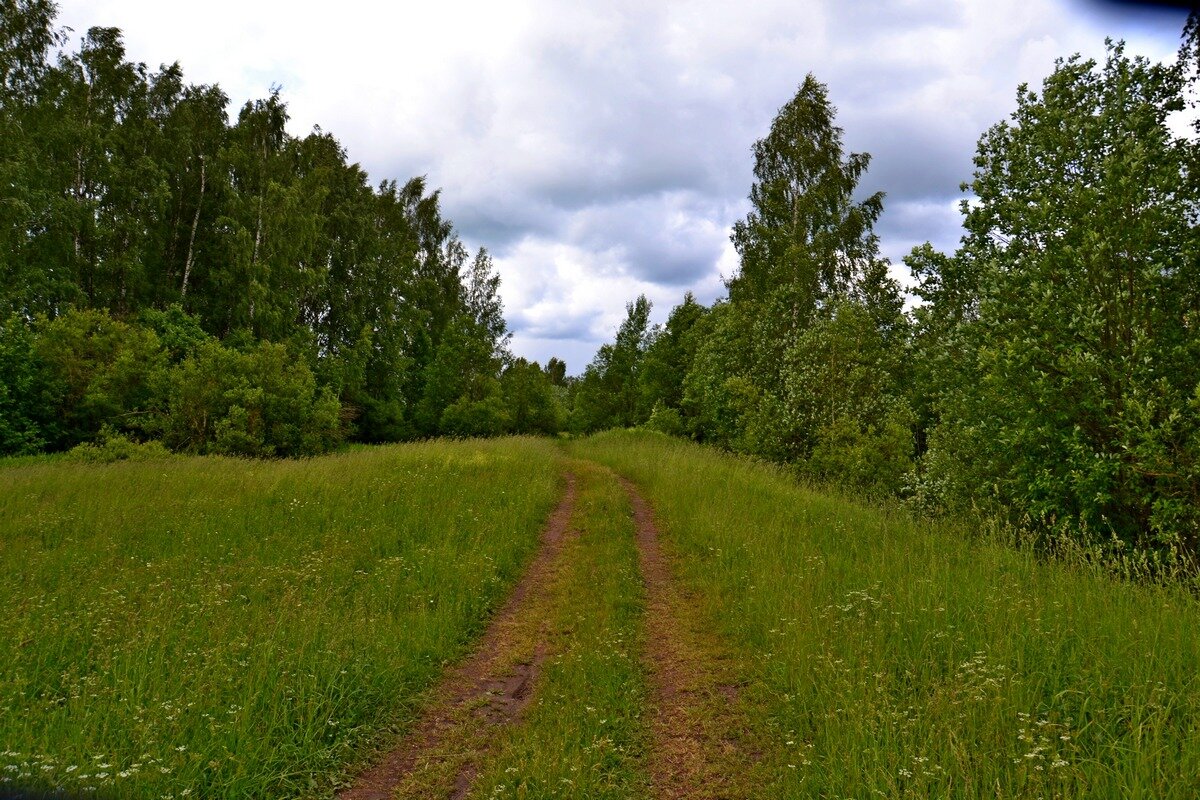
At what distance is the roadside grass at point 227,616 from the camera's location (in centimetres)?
392

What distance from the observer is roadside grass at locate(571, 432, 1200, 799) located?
323 centimetres

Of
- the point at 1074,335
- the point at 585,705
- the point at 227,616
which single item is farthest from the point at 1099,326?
the point at 227,616

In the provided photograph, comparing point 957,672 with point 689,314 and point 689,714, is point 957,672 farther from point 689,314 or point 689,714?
point 689,314

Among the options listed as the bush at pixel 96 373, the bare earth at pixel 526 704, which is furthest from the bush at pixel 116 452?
the bare earth at pixel 526 704

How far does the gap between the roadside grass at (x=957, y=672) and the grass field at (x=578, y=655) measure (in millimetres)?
29

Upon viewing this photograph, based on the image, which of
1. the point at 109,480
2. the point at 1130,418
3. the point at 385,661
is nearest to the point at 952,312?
the point at 1130,418

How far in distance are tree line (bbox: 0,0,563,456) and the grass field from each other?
1409 centimetres

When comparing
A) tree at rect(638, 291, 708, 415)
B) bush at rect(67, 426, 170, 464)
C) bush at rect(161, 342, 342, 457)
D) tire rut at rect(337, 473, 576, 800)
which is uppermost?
tree at rect(638, 291, 708, 415)

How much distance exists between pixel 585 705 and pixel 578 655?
951 mm

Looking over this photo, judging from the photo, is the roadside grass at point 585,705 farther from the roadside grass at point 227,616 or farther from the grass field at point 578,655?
the roadside grass at point 227,616

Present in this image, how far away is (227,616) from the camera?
6129 mm

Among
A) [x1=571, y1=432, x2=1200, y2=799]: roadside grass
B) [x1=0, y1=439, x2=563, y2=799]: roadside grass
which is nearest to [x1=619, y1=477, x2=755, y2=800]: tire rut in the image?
[x1=571, y1=432, x2=1200, y2=799]: roadside grass

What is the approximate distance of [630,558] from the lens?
9.45 m

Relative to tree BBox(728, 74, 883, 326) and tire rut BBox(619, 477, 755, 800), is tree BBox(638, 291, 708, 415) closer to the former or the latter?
tree BBox(728, 74, 883, 326)
